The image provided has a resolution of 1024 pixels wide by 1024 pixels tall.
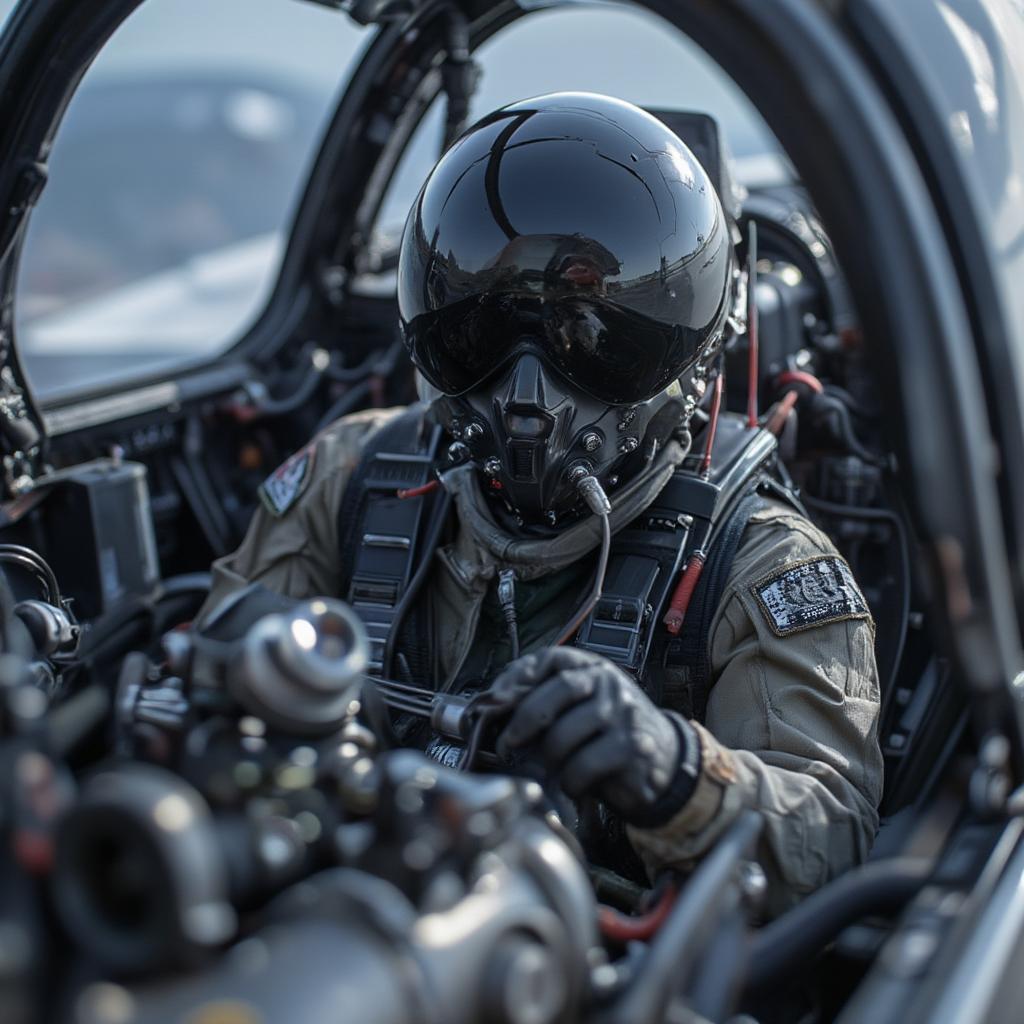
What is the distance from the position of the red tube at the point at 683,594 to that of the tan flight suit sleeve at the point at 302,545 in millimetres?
628

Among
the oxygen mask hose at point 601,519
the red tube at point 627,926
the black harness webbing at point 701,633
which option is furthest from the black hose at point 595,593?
the red tube at point 627,926

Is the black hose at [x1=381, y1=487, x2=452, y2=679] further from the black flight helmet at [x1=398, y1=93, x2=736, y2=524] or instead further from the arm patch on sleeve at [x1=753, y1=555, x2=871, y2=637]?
the arm patch on sleeve at [x1=753, y1=555, x2=871, y2=637]

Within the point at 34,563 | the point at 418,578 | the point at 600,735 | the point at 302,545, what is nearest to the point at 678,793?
the point at 600,735

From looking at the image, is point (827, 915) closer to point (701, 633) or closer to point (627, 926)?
point (627, 926)

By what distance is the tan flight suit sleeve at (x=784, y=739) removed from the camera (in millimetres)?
1327

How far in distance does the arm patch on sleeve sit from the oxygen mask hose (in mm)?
208

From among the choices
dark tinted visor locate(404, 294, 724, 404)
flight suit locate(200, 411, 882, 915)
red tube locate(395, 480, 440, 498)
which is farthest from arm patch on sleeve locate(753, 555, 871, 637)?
red tube locate(395, 480, 440, 498)

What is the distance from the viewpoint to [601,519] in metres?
1.67

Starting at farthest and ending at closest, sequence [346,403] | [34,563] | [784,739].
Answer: [346,403]
[34,563]
[784,739]

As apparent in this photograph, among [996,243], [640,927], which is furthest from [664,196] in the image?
[640,927]

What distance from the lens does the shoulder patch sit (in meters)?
2.05

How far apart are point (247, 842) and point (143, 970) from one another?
135mm

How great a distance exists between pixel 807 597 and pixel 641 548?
0.24 m

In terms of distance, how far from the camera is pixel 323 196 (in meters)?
2.93
